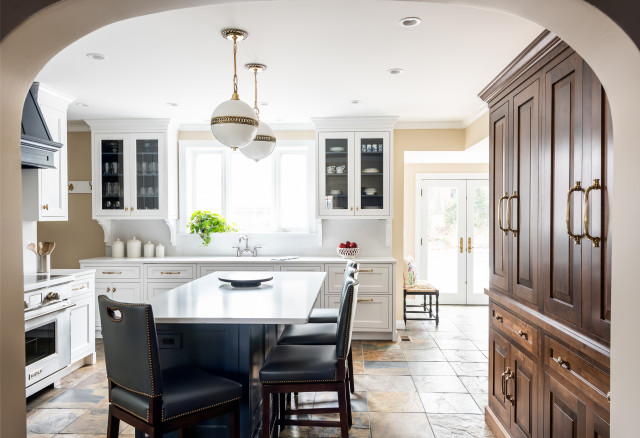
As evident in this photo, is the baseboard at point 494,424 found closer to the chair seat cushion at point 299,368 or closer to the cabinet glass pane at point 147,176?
the chair seat cushion at point 299,368

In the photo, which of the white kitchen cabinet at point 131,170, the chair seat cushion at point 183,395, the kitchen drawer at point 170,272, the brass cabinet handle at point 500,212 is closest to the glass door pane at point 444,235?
the kitchen drawer at point 170,272

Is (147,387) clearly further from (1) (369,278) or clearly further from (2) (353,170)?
(2) (353,170)

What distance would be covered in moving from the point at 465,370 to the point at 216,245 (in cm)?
319

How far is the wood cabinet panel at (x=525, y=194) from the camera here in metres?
2.24

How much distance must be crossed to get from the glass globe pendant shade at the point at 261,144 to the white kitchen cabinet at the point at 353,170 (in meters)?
1.88

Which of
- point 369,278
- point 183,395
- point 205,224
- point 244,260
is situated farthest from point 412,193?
point 183,395

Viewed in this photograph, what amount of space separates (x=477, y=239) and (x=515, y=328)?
14.9 ft

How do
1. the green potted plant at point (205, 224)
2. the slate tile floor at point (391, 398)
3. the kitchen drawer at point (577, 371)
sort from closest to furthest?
the kitchen drawer at point (577, 371) < the slate tile floor at point (391, 398) < the green potted plant at point (205, 224)

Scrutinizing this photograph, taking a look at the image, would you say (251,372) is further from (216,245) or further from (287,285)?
(216,245)

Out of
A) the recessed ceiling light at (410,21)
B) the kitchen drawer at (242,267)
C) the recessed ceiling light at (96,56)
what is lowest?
the kitchen drawer at (242,267)

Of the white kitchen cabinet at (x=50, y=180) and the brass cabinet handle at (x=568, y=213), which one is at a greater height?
the white kitchen cabinet at (x=50, y=180)

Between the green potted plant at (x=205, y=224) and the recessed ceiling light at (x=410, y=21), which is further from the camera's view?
the green potted plant at (x=205, y=224)

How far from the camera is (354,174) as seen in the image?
5109 mm

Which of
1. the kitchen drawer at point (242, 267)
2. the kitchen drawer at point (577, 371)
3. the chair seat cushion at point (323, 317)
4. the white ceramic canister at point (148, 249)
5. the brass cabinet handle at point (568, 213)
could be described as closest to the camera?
the kitchen drawer at point (577, 371)
